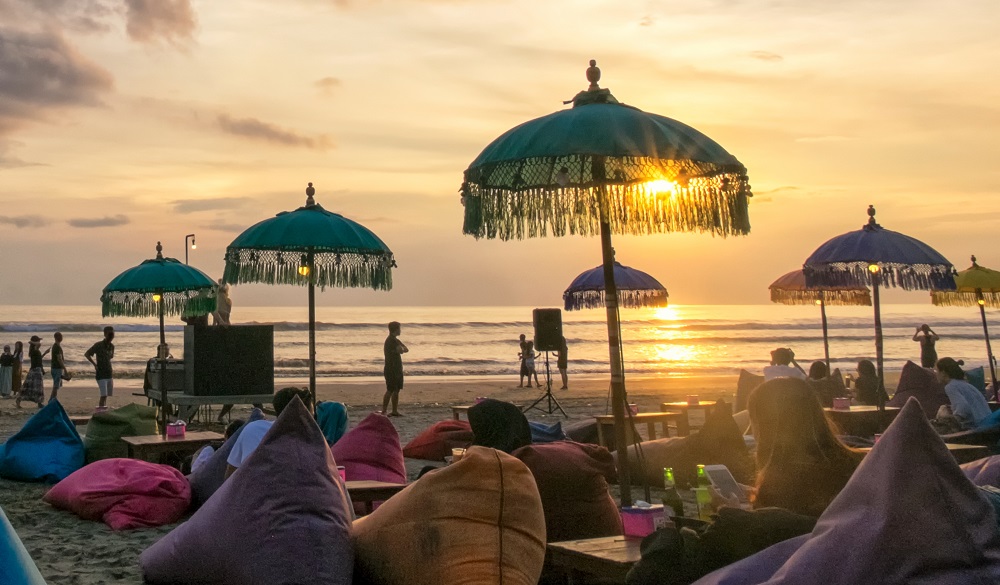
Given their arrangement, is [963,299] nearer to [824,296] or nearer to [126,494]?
[824,296]

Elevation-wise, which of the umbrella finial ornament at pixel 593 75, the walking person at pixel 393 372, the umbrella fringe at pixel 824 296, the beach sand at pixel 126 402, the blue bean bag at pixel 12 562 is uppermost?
the umbrella finial ornament at pixel 593 75

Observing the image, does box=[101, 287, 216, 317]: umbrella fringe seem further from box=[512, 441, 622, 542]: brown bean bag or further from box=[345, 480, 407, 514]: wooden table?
box=[512, 441, 622, 542]: brown bean bag

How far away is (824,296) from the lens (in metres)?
15.7

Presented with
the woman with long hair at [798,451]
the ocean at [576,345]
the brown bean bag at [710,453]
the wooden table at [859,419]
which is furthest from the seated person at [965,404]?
the ocean at [576,345]

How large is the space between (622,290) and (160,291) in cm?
668

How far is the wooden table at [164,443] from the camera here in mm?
7973

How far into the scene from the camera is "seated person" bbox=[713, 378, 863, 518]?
3.81m

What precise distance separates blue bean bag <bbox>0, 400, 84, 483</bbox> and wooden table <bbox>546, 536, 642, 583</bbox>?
19.0 ft

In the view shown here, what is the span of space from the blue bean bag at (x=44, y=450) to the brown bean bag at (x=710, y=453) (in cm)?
473

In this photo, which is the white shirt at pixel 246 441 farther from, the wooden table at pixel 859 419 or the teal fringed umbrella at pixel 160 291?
the wooden table at pixel 859 419

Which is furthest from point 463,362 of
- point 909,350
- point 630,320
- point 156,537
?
point 630,320

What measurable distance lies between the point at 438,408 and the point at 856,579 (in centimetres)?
1421

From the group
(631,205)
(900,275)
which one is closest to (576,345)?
(900,275)

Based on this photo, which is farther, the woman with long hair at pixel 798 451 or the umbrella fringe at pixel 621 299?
the umbrella fringe at pixel 621 299
